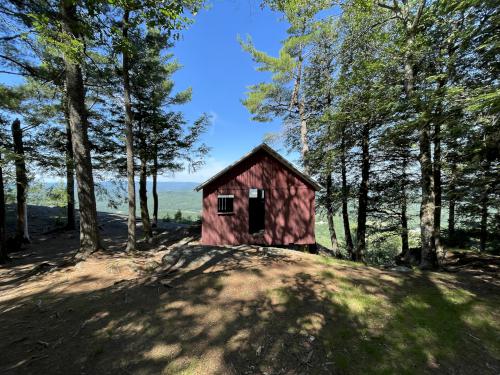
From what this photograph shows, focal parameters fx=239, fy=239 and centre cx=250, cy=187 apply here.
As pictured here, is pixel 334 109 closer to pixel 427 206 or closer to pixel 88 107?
pixel 427 206

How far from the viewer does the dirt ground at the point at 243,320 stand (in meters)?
4.18

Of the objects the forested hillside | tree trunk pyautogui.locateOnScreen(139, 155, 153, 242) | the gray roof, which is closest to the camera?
the forested hillside

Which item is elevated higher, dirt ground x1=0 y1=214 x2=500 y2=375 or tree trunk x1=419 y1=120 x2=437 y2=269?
tree trunk x1=419 y1=120 x2=437 y2=269

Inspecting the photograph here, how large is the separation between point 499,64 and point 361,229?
11.3m

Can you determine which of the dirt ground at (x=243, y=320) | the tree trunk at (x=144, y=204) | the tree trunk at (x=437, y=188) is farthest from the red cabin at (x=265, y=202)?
the tree trunk at (x=437, y=188)

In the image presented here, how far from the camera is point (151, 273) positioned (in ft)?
26.4

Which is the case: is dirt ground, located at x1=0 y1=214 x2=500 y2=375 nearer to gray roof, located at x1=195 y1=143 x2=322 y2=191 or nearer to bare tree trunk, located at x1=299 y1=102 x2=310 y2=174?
gray roof, located at x1=195 y1=143 x2=322 y2=191

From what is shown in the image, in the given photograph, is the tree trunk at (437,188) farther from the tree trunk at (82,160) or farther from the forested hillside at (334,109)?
the tree trunk at (82,160)

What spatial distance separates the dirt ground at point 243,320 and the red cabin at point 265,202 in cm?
506

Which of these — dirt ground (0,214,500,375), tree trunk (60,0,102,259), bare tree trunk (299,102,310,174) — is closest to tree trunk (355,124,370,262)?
bare tree trunk (299,102,310,174)

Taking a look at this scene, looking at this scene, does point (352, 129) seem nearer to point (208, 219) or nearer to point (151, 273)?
point (208, 219)

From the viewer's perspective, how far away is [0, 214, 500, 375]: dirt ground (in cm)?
418

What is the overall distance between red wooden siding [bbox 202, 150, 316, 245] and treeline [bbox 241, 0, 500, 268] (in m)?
3.38

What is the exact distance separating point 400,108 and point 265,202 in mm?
7736
